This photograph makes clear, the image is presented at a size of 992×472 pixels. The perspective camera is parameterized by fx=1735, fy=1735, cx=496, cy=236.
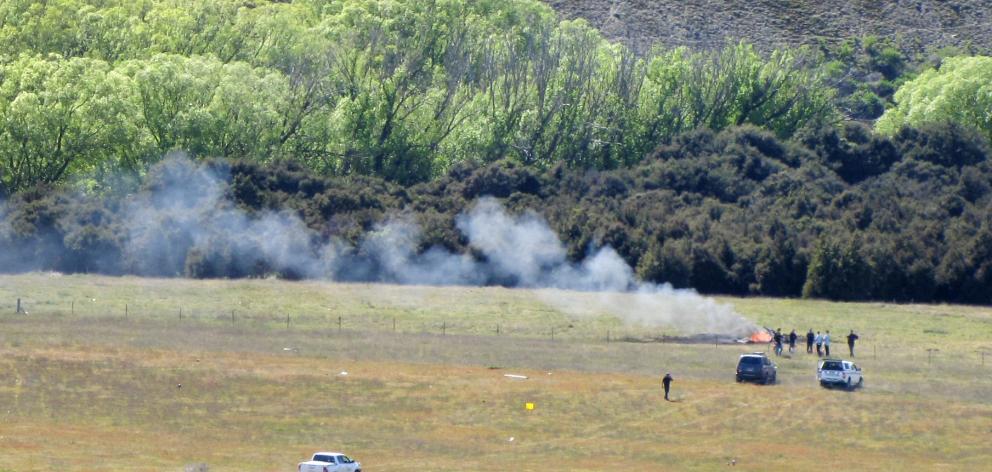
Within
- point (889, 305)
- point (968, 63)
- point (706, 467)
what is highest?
point (968, 63)

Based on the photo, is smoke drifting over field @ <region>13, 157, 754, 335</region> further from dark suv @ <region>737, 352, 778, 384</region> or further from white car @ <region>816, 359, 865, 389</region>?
white car @ <region>816, 359, 865, 389</region>

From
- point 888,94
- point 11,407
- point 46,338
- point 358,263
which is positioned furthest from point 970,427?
point 888,94

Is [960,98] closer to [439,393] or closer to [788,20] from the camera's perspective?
[788,20]

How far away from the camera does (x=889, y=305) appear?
6819 centimetres

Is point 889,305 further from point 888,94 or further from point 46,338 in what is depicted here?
point 888,94

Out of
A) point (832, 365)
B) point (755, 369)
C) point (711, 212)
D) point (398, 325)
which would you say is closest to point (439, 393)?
point (755, 369)

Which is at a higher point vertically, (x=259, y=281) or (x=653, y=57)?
(x=653, y=57)

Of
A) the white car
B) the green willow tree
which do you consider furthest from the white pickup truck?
the green willow tree

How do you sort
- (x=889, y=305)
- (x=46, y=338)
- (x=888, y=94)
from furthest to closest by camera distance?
1. (x=888, y=94)
2. (x=889, y=305)
3. (x=46, y=338)

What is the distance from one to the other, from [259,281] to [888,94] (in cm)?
7074

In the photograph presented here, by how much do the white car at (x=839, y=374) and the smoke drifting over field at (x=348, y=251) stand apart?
60.2ft

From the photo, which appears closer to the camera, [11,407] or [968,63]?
[11,407]

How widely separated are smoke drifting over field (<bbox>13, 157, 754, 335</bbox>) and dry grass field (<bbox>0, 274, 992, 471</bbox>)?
21.3 feet

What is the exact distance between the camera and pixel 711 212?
79.4m
